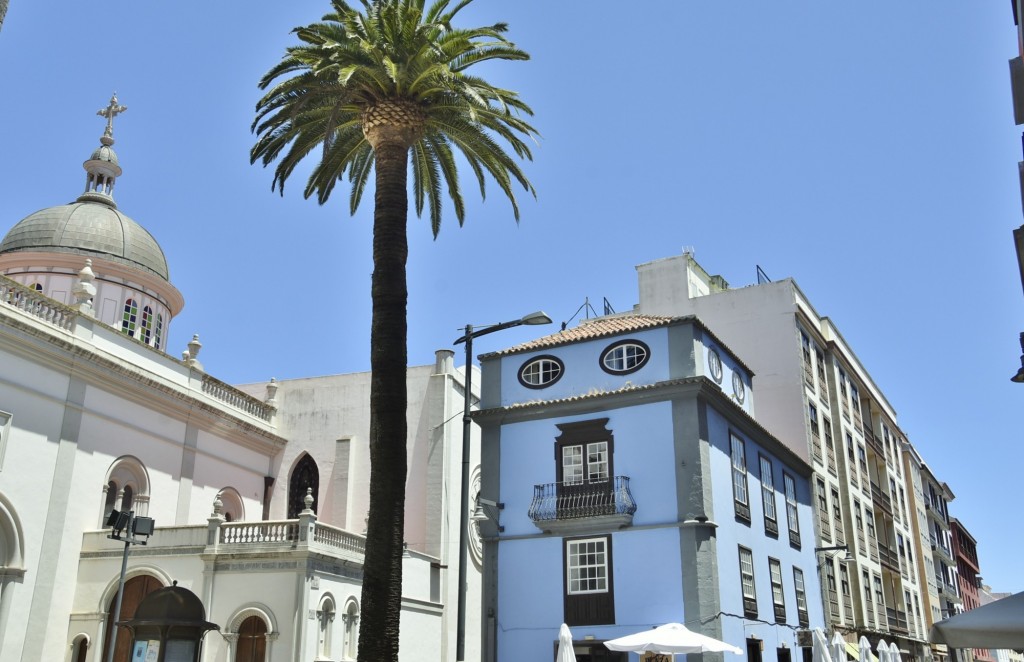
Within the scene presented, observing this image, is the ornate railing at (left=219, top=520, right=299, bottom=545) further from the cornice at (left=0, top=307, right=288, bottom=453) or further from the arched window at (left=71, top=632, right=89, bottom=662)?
the cornice at (left=0, top=307, right=288, bottom=453)

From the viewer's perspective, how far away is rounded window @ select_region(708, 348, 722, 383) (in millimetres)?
26250

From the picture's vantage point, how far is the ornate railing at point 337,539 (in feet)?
83.1

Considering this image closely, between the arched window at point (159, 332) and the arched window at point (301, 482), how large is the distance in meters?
7.36

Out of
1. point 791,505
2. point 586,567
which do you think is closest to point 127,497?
point 586,567

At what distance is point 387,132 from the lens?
17578mm

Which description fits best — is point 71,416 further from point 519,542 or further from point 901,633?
point 901,633

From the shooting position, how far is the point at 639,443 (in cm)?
2502

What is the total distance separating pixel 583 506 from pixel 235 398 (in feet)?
52.9

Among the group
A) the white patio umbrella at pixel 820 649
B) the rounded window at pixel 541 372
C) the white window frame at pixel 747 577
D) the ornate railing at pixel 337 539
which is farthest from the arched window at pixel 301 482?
the white patio umbrella at pixel 820 649

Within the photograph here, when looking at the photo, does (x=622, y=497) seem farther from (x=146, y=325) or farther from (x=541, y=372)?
(x=146, y=325)

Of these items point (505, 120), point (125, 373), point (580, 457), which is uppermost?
point (505, 120)

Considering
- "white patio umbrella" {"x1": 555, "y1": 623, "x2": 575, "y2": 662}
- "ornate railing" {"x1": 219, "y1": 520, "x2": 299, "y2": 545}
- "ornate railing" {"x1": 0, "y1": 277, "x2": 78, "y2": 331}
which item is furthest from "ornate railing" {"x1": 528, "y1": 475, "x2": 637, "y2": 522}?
"ornate railing" {"x1": 0, "y1": 277, "x2": 78, "y2": 331}

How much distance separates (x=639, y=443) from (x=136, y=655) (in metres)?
14.0

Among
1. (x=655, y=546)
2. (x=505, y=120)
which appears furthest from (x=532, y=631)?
(x=505, y=120)
